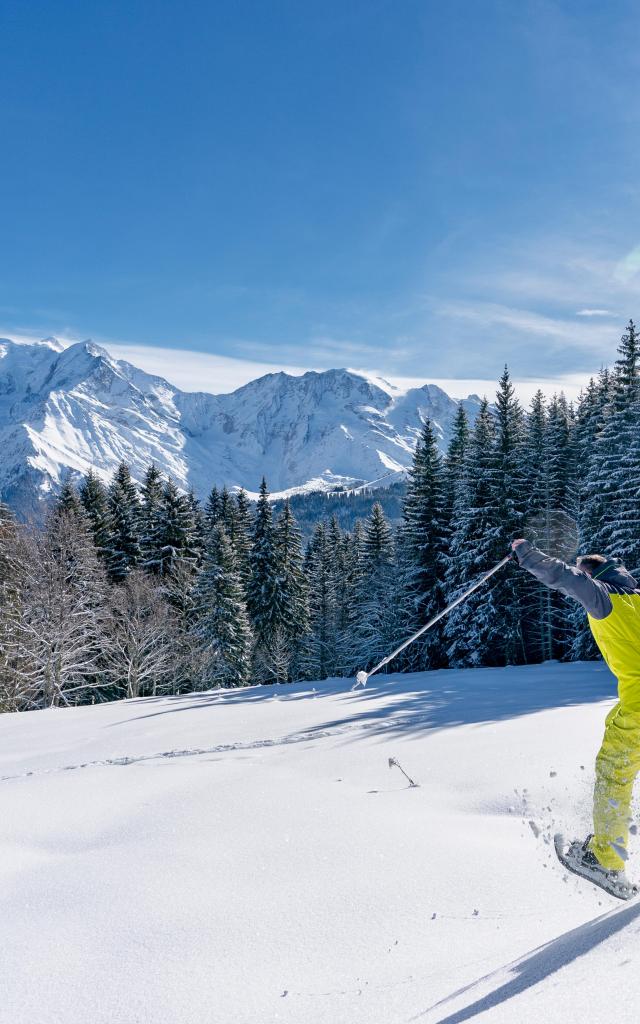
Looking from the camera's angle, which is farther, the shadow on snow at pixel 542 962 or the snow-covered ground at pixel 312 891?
the snow-covered ground at pixel 312 891

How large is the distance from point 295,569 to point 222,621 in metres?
11.4

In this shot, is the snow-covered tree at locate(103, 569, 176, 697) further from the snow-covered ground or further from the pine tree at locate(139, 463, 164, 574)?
the snow-covered ground

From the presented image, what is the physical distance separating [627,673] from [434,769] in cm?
293

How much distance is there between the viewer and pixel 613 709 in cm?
355

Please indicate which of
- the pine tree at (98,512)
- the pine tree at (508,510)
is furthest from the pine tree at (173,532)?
the pine tree at (508,510)

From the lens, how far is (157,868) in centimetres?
371

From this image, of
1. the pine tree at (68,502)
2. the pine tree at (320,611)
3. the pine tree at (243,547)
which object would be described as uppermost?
the pine tree at (68,502)

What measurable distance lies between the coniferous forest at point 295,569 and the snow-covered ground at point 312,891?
1985 cm

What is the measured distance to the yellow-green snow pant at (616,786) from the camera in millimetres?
3384

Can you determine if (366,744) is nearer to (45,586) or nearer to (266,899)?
(266,899)

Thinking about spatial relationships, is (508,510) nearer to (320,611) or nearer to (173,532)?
(173,532)

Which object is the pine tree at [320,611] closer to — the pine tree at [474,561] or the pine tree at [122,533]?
the pine tree at [122,533]

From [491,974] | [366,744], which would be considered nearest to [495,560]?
[366,744]

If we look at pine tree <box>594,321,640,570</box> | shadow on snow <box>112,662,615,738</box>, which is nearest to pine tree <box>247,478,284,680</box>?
pine tree <box>594,321,640,570</box>
